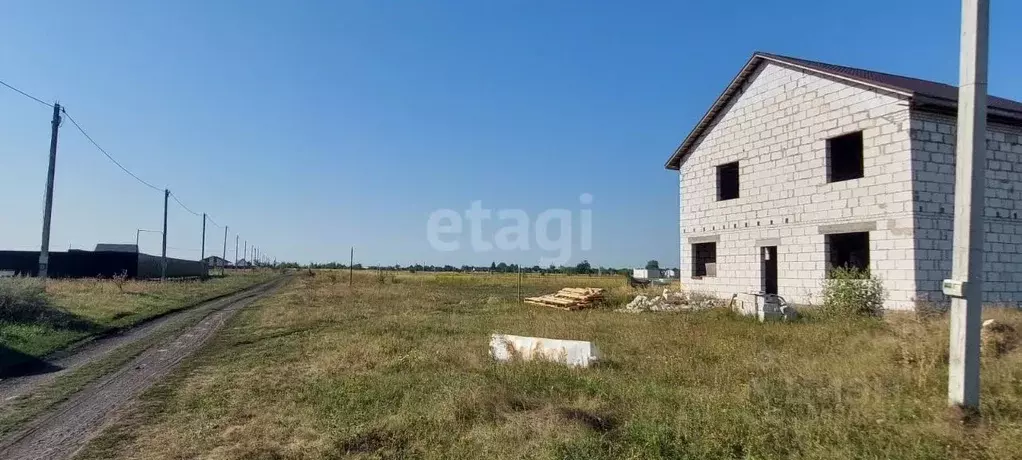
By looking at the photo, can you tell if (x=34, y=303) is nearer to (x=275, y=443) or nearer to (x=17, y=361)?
(x=17, y=361)

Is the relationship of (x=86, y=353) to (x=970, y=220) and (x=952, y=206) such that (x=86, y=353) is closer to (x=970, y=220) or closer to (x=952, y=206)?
(x=970, y=220)

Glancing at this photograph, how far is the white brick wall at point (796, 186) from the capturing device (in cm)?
1343

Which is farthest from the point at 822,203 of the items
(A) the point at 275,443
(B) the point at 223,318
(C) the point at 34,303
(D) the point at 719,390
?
(C) the point at 34,303

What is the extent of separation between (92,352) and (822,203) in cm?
1693

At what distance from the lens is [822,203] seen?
605 inches

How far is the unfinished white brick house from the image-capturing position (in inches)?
520

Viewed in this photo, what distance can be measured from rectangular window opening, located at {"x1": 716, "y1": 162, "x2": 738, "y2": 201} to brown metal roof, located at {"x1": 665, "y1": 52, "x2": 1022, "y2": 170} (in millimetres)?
1553

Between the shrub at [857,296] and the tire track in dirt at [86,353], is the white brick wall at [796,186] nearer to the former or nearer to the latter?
the shrub at [857,296]

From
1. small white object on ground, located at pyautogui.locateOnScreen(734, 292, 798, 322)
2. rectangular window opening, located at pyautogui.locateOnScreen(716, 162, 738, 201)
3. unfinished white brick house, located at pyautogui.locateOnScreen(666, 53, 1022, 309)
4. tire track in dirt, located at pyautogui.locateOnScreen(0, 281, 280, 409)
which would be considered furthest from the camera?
rectangular window opening, located at pyautogui.locateOnScreen(716, 162, 738, 201)

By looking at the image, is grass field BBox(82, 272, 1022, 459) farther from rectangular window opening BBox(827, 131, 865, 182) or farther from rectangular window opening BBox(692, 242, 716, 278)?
rectangular window opening BBox(692, 242, 716, 278)

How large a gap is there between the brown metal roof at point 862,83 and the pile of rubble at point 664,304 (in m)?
5.09

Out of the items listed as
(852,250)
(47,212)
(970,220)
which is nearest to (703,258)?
(852,250)

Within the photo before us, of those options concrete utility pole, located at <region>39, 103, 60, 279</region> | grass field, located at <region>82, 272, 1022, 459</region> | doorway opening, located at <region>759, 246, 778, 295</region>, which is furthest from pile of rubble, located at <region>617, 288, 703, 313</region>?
concrete utility pole, located at <region>39, 103, 60, 279</region>

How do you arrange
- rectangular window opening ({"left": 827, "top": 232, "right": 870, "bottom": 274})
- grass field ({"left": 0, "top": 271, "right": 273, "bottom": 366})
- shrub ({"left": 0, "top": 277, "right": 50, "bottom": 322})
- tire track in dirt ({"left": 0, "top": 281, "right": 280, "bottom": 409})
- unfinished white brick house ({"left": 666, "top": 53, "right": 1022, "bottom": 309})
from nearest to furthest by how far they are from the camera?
tire track in dirt ({"left": 0, "top": 281, "right": 280, "bottom": 409})
grass field ({"left": 0, "top": 271, "right": 273, "bottom": 366})
unfinished white brick house ({"left": 666, "top": 53, "right": 1022, "bottom": 309})
shrub ({"left": 0, "top": 277, "right": 50, "bottom": 322})
rectangular window opening ({"left": 827, "top": 232, "right": 870, "bottom": 274})
